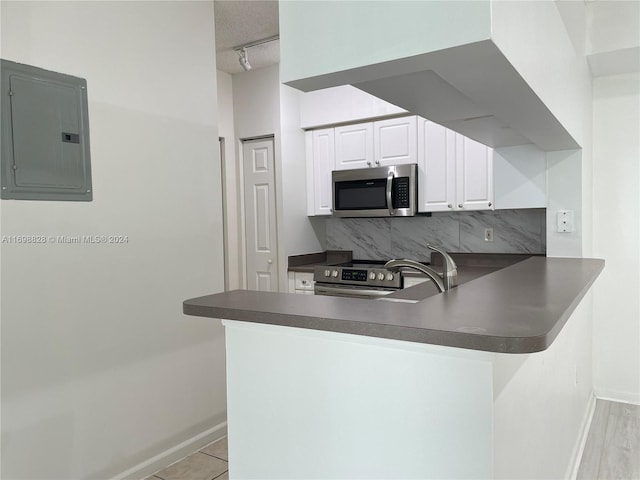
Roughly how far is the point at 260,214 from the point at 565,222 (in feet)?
8.74

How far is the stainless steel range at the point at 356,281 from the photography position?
3.58 metres

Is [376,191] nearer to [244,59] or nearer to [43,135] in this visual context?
[244,59]

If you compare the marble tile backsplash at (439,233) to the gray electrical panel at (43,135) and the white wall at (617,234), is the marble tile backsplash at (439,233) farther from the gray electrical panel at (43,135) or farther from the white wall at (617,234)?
the gray electrical panel at (43,135)

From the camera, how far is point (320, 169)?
4289 millimetres

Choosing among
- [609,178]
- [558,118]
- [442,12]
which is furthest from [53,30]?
[609,178]

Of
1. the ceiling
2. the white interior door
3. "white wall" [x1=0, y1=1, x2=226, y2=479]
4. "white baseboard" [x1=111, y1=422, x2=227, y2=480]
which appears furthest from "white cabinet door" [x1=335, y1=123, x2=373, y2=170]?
"white baseboard" [x1=111, y1=422, x2=227, y2=480]

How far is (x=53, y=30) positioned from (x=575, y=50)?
2.48 m

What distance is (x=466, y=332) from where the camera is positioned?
0.94 meters

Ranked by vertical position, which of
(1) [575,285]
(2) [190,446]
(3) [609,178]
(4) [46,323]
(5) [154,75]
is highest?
(5) [154,75]

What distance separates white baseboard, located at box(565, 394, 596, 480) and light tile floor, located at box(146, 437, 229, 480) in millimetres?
1715

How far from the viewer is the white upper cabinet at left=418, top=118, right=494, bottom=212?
3.46 meters

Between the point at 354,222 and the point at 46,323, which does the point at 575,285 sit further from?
the point at 354,222

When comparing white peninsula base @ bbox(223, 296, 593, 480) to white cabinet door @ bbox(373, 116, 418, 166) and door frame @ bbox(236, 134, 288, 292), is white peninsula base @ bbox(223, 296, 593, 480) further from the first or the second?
door frame @ bbox(236, 134, 288, 292)

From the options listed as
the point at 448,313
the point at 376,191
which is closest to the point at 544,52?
the point at 448,313
